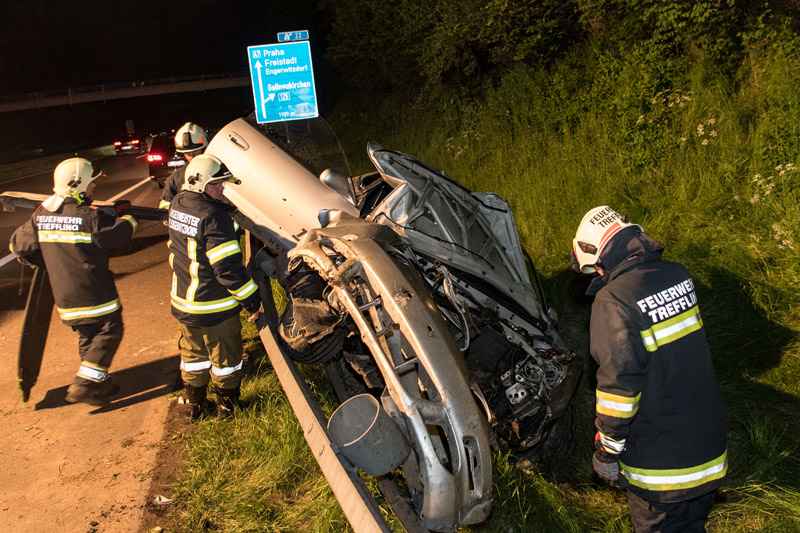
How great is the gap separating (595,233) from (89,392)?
13.6ft

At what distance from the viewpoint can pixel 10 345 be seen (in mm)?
6113

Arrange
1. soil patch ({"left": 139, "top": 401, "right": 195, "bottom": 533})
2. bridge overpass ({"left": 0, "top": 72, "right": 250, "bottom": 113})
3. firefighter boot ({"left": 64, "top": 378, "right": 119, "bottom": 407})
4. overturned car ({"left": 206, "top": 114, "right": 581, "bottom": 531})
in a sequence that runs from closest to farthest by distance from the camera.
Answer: overturned car ({"left": 206, "top": 114, "right": 581, "bottom": 531}), soil patch ({"left": 139, "top": 401, "right": 195, "bottom": 533}), firefighter boot ({"left": 64, "top": 378, "right": 119, "bottom": 407}), bridge overpass ({"left": 0, "top": 72, "right": 250, "bottom": 113})

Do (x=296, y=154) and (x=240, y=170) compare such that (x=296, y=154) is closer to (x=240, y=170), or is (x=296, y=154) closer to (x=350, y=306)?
(x=240, y=170)

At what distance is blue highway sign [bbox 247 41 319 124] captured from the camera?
10.8 m

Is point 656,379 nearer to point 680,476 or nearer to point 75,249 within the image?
point 680,476

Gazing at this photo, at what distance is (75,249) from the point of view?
16.4 feet

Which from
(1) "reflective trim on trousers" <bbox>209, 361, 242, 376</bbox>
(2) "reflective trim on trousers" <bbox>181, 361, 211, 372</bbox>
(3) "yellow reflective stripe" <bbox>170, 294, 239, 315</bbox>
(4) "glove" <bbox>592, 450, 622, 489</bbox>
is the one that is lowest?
(1) "reflective trim on trousers" <bbox>209, 361, 242, 376</bbox>

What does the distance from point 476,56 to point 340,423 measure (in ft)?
35.3

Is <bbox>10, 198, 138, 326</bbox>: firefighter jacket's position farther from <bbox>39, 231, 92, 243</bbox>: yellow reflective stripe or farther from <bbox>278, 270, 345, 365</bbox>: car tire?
<bbox>278, 270, 345, 365</bbox>: car tire

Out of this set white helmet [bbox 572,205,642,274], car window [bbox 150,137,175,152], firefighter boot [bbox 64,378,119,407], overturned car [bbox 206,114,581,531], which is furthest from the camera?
car window [bbox 150,137,175,152]

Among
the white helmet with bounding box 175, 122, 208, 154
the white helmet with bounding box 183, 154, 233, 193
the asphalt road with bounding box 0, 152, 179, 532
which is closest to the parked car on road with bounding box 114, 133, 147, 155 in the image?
the asphalt road with bounding box 0, 152, 179, 532

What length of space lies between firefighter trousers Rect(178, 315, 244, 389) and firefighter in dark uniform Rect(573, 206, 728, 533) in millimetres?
2947

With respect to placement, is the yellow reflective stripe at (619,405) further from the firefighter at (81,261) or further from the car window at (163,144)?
the car window at (163,144)

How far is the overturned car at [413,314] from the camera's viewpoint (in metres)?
2.82
